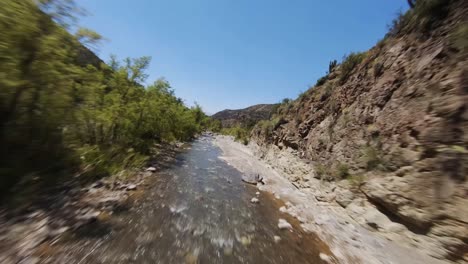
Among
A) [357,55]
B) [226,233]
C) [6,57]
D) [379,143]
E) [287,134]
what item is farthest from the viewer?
[287,134]

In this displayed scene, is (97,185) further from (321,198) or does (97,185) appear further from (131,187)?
(321,198)

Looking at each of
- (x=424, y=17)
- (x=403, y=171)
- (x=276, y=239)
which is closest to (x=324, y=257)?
(x=276, y=239)

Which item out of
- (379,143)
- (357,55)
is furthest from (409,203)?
(357,55)

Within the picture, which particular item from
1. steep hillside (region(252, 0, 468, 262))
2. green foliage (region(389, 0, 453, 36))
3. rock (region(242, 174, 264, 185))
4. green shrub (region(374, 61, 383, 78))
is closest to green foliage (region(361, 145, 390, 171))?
steep hillside (region(252, 0, 468, 262))

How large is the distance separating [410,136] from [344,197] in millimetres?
2909

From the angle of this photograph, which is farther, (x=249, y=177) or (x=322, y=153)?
(x=249, y=177)

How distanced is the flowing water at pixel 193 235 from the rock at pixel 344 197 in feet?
6.68

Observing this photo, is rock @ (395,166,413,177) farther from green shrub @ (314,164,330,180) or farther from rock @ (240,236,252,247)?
rock @ (240,236,252,247)

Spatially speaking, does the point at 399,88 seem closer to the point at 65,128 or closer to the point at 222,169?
the point at 222,169

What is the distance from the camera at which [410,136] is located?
582 cm

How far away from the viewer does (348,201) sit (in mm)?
7125

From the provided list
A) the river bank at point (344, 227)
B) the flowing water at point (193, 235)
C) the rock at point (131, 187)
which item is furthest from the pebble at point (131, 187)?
the river bank at point (344, 227)

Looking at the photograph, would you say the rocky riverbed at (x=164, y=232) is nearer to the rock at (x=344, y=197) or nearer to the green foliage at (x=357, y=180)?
the rock at (x=344, y=197)

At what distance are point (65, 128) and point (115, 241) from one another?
3.96 metres
